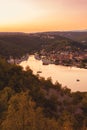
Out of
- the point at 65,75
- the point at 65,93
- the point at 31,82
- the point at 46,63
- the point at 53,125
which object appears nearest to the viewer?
the point at 53,125

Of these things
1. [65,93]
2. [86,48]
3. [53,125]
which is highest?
[53,125]

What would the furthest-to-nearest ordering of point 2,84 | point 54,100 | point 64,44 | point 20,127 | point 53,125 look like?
point 64,44 → point 54,100 → point 2,84 → point 53,125 → point 20,127

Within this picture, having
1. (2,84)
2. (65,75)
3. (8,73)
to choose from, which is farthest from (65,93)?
(65,75)

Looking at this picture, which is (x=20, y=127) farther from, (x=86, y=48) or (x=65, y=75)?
(x=86, y=48)

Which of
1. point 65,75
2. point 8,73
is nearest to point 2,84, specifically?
point 8,73

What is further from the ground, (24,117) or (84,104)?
(24,117)

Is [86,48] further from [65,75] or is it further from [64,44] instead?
[65,75]

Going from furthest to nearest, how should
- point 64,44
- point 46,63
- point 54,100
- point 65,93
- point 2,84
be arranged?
point 64,44 < point 46,63 < point 65,93 < point 54,100 < point 2,84

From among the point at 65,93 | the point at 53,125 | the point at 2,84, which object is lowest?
the point at 65,93

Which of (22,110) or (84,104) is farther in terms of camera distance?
(84,104)
